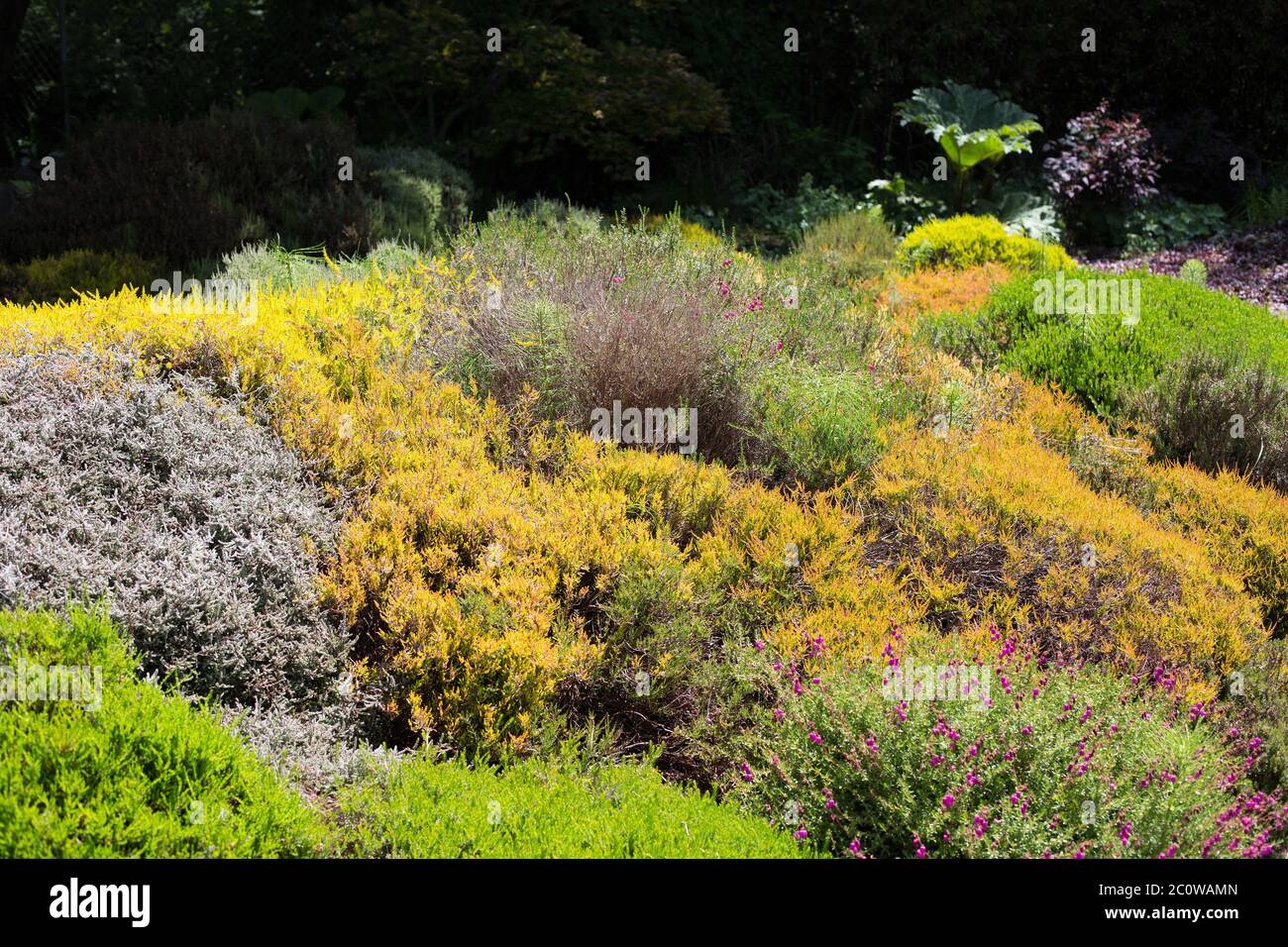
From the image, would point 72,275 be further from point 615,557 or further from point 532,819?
point 532,819

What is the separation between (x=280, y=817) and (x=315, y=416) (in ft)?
6.55

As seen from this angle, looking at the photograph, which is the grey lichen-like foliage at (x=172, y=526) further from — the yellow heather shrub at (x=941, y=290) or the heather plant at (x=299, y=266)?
the yellow heather shrub at (x=941, y=290)

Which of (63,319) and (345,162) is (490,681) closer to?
(63,319)

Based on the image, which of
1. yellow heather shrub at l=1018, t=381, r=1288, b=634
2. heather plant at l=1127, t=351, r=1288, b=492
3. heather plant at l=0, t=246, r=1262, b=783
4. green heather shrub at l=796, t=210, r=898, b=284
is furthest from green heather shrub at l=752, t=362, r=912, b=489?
green heather shrub at l=796, t=210, r=898, b=284

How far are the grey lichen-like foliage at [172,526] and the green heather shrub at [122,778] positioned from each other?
1.00 feet

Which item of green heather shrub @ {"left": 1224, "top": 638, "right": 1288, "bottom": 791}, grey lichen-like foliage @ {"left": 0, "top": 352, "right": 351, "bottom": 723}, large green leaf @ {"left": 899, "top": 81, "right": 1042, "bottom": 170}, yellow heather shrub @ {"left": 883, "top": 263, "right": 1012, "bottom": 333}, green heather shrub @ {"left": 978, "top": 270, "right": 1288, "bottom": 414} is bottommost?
green heather shrub @ {"left": 1224, "top": 638, "right": 1288, "bottom": 791}

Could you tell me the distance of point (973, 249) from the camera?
9.10m

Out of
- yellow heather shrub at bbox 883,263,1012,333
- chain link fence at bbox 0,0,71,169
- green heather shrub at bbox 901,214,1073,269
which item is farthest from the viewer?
chain link fence at bbox 0,0,71,169

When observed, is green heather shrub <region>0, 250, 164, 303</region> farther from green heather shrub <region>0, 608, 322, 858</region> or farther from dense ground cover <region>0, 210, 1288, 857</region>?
green heather shrub <region>0, 608, 322, 858</region>

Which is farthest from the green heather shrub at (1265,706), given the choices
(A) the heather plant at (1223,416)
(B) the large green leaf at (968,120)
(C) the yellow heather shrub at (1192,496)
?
(B) the large green leaf at (968,120)

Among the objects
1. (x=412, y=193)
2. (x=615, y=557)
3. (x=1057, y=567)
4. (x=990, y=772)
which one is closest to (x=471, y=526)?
(x=615, y=557)

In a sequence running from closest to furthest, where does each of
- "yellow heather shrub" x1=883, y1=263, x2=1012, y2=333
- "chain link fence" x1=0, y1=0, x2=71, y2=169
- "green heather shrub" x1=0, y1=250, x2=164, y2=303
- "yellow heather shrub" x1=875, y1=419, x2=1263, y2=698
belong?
"yellow heather shrub" x1=875, y1=419, x2=1263, y2=698
"green heather shrub" x1=0, y1=250, x2=164, y2=303
"yellow heather shrub" x1=883, y1=263, x2=1012, y2=333
"chain link fence" x1=0, y1=0, x2=71, y2=169

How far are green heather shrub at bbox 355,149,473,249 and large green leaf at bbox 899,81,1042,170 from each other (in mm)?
5039

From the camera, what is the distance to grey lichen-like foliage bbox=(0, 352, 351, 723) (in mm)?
3361
